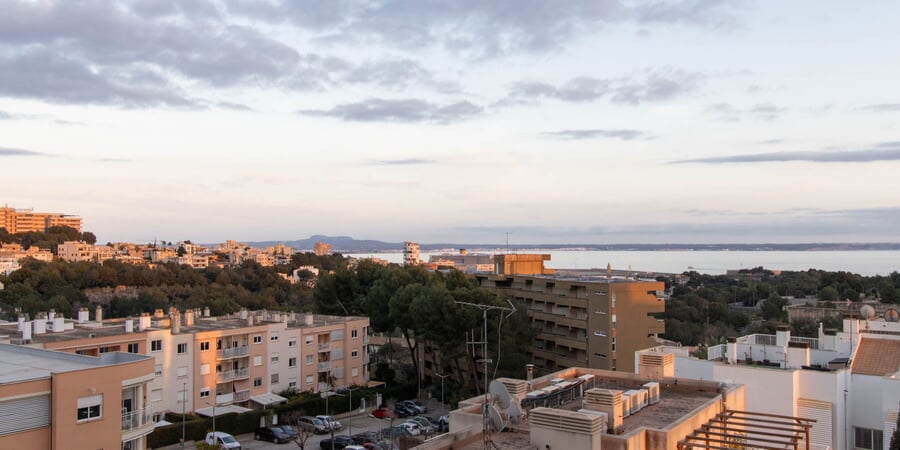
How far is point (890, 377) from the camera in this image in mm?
15828

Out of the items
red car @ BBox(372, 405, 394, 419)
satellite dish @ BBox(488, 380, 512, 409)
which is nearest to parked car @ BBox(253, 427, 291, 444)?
red car @ BBox(372, 405, 394, 419)

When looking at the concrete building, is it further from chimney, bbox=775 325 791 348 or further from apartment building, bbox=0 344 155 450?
apartment building, bbox=0 344 155 450

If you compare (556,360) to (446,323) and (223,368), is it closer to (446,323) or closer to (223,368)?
(446,323)

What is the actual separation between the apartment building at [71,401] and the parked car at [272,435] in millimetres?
13094

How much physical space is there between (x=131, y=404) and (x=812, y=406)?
52.1ft

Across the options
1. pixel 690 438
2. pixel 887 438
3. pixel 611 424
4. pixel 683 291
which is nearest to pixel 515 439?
pixel 611 424

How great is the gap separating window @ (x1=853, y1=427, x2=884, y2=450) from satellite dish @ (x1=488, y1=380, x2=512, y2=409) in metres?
11.7

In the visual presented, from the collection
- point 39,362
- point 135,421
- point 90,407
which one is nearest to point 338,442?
point 135,421

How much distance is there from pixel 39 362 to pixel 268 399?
57.2 ft

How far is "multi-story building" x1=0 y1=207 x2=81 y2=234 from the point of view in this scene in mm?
152625

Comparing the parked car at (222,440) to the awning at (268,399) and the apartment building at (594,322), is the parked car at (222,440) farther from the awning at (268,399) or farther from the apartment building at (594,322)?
the apartment building at (594,322)

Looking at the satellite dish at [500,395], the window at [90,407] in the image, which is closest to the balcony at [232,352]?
the window at [90,407]

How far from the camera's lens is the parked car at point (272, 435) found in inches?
1107

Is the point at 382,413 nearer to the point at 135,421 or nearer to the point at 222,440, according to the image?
the point at 222,440
